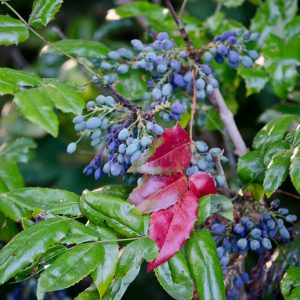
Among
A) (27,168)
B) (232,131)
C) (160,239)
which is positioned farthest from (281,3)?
(27,168)

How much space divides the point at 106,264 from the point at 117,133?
9.3 inches

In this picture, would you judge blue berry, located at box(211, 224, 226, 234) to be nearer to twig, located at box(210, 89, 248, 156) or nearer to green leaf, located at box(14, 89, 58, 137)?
twig, located at box(210, 89, 248, 156)

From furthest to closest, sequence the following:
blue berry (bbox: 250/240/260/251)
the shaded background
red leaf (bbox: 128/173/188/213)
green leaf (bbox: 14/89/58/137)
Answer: the shaded background
blue berry (bbox: 250/240/260/251)
red leaf (bbox: 128/173/188/213)
green leaf (bbox: 14/89/58/137)

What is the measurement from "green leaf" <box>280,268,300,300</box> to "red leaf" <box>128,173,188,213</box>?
9.1 inches

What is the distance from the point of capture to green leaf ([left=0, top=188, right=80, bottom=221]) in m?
0.96

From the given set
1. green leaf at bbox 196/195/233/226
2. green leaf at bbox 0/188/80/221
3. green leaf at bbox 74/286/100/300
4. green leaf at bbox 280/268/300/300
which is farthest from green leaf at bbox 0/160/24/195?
green leaf at bbox 280/268/300/300

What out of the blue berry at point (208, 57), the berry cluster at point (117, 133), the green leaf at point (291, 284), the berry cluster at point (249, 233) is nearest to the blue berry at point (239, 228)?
the berry cluster at point (249, 233)

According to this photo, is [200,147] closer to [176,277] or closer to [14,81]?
[176,277]

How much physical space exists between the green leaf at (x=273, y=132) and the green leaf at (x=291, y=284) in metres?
0.24

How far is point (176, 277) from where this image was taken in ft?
2.89

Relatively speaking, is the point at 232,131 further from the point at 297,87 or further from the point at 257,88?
the point at 297,87

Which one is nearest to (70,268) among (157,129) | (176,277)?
(176,277)

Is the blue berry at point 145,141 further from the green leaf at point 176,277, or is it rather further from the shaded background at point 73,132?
the shaded background at point 73,132

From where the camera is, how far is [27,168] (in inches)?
87.3
